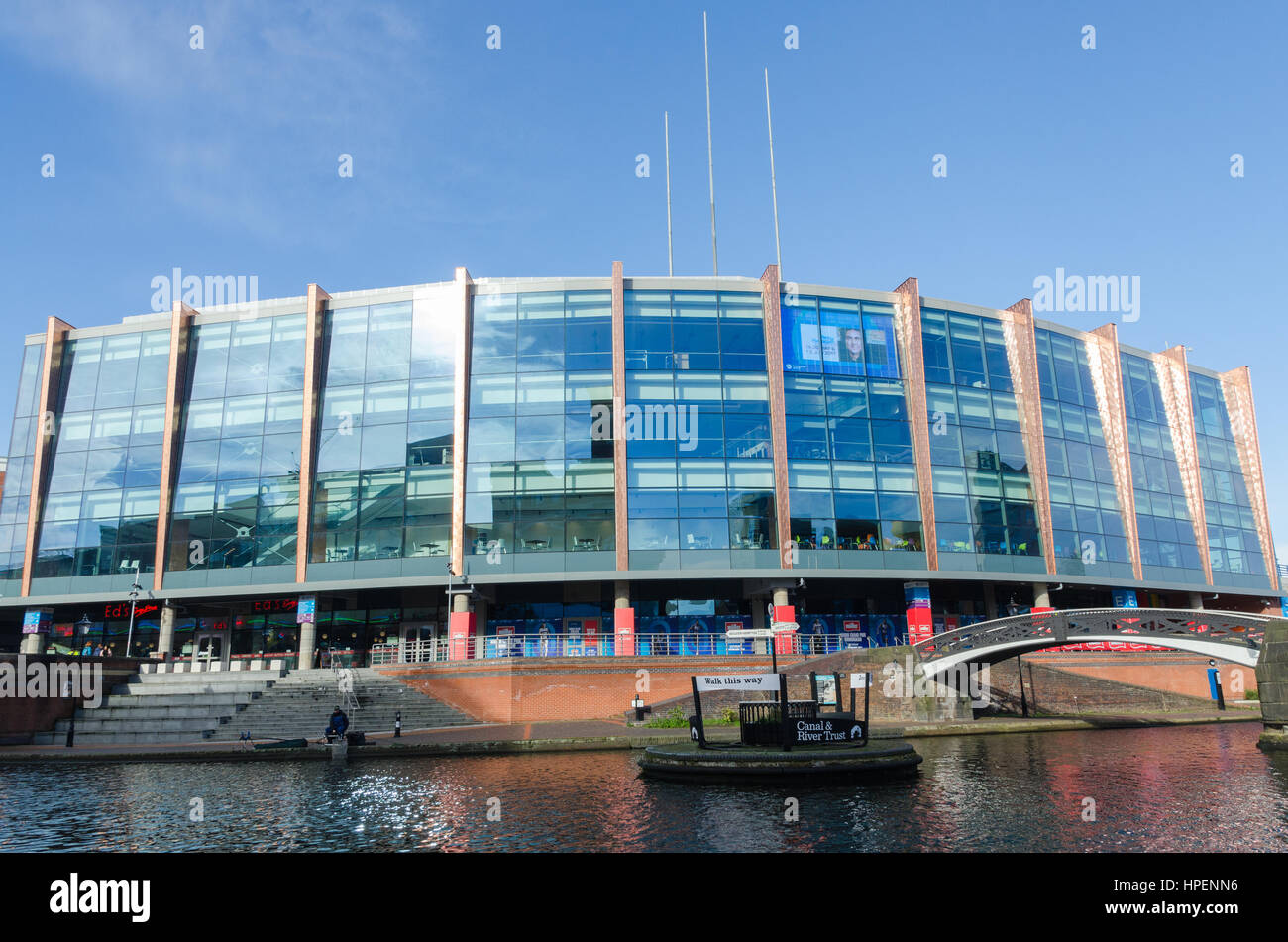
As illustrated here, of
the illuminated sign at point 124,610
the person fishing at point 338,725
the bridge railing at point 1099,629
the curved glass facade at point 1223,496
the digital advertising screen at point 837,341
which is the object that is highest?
the digital advertising screen at point 837,341

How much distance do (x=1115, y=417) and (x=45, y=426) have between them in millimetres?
64489

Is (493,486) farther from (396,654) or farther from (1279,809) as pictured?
(1279,809)

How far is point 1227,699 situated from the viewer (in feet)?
155

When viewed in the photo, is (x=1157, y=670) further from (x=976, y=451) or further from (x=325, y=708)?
(x=325, y=708)

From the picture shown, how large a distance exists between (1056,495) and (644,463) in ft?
81.6

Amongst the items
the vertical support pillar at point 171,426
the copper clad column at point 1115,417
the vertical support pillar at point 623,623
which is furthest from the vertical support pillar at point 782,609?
the vertical support pillar at point 171,426

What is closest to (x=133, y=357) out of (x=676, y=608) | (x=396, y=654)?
(x=396, y=654)

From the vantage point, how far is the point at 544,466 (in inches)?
1756

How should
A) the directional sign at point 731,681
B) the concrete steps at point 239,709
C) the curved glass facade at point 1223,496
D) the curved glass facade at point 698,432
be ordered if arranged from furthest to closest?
the curved glass facade at point 1223,496
the curved glass facade at point 698,432
the concrete steps at point 239,709
the directional sign at point 731,681

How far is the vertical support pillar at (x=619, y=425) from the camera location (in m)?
43.6

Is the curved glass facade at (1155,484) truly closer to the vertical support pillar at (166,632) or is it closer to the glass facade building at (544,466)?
the glass facade building at (544,466)

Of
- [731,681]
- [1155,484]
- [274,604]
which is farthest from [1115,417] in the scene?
[274,604]

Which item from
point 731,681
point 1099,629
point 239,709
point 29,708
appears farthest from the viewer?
point 239,709

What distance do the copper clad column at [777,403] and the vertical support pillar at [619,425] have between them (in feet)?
25.6
